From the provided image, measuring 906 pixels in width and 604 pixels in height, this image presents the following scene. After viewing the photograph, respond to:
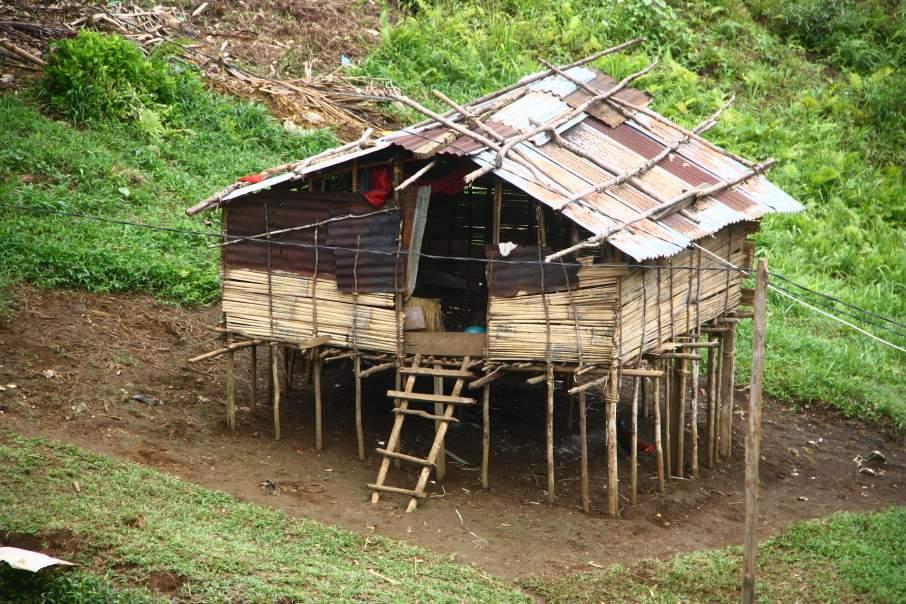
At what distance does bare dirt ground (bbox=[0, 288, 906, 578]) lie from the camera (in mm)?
12914

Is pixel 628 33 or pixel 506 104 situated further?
pixel 628 33

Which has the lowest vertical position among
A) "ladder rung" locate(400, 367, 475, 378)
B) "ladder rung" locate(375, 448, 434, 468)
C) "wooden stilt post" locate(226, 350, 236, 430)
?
"ladder rung" locate(375, 448, 434, 468)

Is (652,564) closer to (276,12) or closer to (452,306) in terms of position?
(452,306)

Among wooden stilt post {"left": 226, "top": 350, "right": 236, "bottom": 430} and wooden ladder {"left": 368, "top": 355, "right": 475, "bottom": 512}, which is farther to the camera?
wooden stilt post {"left": 226, "top": 350, "right": 236, "bottom": 430}

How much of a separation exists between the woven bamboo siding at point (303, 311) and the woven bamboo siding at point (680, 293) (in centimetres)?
283

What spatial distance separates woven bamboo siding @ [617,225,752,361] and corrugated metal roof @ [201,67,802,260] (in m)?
0.57

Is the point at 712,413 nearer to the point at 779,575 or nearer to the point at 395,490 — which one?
the point at 779,575

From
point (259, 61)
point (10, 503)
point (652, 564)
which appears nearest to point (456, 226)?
point (652, 564)

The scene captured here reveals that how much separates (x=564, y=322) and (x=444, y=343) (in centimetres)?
160

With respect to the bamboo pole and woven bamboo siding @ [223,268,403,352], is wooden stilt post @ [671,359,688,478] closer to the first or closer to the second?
woven bamboo siding @ [223,268,403,352]

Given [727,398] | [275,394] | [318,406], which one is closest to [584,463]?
[318,406]

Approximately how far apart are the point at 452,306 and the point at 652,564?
580 centimetres

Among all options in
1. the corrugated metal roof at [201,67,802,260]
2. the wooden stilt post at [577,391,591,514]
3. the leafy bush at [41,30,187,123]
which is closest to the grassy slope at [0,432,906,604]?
the wooden stilt post at [577,391,591,514]

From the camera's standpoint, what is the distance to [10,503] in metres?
11.2
